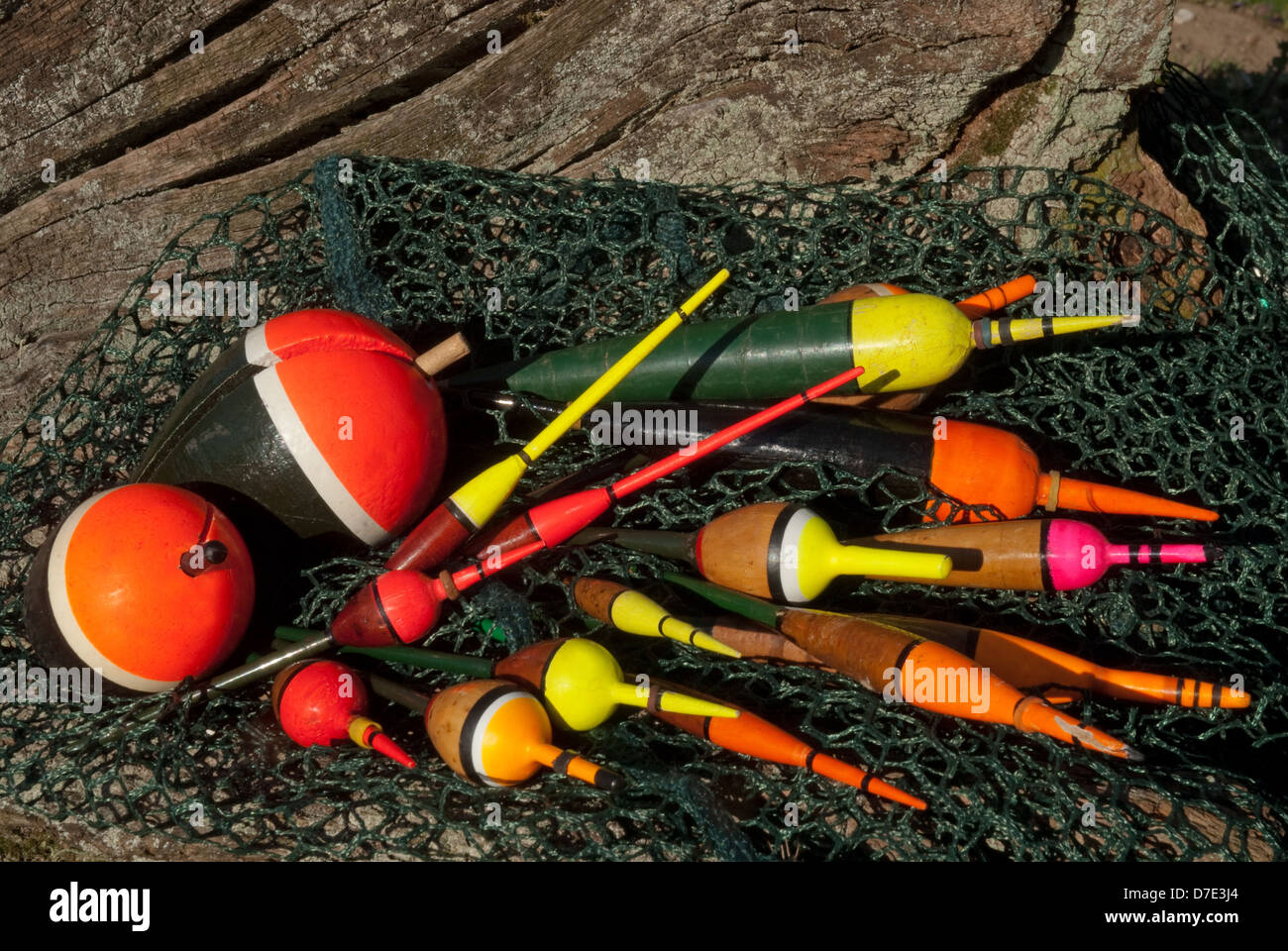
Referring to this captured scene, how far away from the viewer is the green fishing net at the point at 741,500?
2.39 metres

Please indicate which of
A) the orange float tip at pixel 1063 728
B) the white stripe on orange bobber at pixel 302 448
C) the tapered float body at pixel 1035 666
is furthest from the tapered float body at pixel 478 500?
the orange float tip at pixel 1063 728

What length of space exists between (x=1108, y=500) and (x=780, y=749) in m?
1.01

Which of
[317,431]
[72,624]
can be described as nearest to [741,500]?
[317,431]

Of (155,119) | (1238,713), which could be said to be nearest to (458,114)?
(155,119)

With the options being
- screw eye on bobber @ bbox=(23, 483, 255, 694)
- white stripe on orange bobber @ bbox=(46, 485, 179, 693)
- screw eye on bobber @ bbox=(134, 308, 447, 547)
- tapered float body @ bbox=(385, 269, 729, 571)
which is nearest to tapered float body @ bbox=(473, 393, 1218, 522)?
tapered float body @ bbox=(385, 269, 729, 571)

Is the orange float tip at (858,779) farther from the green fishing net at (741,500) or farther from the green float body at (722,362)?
the green float body at (722,362)

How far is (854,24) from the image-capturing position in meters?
3.15

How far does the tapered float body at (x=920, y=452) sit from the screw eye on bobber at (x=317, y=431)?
55 centimetres

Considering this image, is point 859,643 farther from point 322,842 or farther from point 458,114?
point 458,114

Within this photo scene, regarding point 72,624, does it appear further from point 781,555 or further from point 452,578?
point 781,555

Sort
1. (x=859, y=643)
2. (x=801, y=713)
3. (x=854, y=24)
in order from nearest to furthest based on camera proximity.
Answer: (x=859, y=643) → (x=801, y=713) → (x=854, y=24)

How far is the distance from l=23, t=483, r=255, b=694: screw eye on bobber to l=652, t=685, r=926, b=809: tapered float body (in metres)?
1.01

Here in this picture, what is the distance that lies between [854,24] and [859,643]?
174cm

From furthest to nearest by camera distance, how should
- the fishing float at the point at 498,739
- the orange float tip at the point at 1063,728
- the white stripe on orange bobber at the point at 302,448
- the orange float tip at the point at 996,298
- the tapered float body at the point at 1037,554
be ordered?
the orange float tip at the point at 996,298
the white stripe on orange bobber at the point at 302,448
the tapered float body at the point at 1037,554
the fishing float at the point at 498,739
the orange float tip at the point at 1063,728
